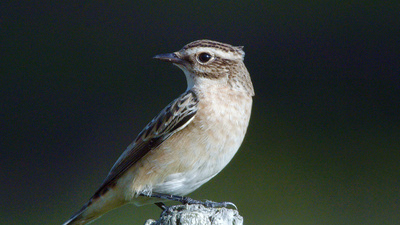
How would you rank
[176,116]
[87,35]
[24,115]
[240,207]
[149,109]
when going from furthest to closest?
[87,35] → [24,115] → [149,109] → [240,207] → [176,116]

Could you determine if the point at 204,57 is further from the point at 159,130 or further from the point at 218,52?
the point at 159,130

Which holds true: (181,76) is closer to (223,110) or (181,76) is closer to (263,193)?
(263,193)

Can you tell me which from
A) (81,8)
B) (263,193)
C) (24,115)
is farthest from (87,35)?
(263,193)

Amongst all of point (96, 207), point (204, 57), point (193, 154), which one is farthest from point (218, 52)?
point (96, 207)

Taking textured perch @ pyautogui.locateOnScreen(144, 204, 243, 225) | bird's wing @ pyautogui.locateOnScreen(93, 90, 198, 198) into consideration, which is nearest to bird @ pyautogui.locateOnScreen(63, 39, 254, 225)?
bird's wing @ pyautogui.locateOnScreen(93, 90, 198, 198)

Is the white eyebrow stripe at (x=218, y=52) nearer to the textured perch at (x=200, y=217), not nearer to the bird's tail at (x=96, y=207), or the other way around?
the bird's tail at (x=96, y=207)

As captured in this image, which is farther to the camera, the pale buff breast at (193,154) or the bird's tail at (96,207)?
the bird's tail at (96,207)

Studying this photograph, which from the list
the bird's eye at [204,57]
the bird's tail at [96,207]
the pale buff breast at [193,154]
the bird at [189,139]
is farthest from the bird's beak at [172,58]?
the bird's tail at [96,207]
